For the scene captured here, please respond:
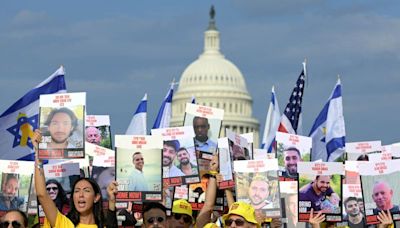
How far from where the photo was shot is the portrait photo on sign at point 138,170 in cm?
1280

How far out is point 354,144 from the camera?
18625mm

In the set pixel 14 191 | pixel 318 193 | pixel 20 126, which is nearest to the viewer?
pixel 318 193

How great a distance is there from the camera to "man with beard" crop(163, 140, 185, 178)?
1446 cm

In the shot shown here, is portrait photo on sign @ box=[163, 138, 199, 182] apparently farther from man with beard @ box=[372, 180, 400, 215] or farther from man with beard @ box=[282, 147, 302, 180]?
man with beard @ box=[372, 180, 400, 215]

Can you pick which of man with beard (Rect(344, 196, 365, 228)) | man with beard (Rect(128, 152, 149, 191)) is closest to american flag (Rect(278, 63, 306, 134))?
man with beard (Rect(344, 196, 365, 228))

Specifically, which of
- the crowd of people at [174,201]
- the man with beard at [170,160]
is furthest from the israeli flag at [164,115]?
the man with beard at [170,160]

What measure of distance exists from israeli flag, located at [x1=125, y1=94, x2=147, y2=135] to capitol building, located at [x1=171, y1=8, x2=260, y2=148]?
135810mm

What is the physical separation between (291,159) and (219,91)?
155 meters

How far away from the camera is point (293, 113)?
2481 centimetres

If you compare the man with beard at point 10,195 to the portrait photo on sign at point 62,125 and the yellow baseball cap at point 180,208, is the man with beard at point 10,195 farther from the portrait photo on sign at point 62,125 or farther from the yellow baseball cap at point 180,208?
the yellow baseball cap at point 180,208

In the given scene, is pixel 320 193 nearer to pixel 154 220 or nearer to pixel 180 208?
pixel 180 208

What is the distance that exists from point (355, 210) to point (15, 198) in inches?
157

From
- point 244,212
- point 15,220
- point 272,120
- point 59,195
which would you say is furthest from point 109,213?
point 272,120

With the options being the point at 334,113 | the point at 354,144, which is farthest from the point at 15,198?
the point at 334,113
